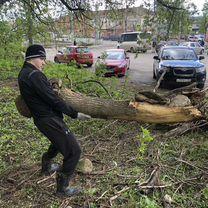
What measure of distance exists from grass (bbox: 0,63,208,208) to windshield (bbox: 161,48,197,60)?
27.1 feet

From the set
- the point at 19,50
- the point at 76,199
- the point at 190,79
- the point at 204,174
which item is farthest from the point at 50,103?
the point at 19,50

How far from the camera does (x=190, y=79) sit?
517 inches

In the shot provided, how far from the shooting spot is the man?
12.8 ft

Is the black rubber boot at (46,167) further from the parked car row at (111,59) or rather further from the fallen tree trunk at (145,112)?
the parked car row at (111,59)

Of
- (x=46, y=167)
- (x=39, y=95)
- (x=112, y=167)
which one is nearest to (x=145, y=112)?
(x=112, y=167)

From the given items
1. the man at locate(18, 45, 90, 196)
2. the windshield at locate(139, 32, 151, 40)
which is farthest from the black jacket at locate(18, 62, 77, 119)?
the windshield at locate(139, 32, 151, 40)

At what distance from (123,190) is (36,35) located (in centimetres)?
1315

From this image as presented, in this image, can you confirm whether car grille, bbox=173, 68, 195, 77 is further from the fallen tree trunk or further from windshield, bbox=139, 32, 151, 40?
the fallen tree trunk

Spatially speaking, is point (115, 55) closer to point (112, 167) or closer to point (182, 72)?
point (182, 72)

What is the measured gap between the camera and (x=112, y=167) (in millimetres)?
5074

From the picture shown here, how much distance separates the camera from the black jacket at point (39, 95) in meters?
3.89

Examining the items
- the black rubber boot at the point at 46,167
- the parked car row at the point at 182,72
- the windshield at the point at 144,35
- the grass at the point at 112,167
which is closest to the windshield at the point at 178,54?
the parked car row at the point at 182,72

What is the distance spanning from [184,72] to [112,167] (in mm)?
8887

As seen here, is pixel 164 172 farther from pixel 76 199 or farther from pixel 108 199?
pixel 76 199
